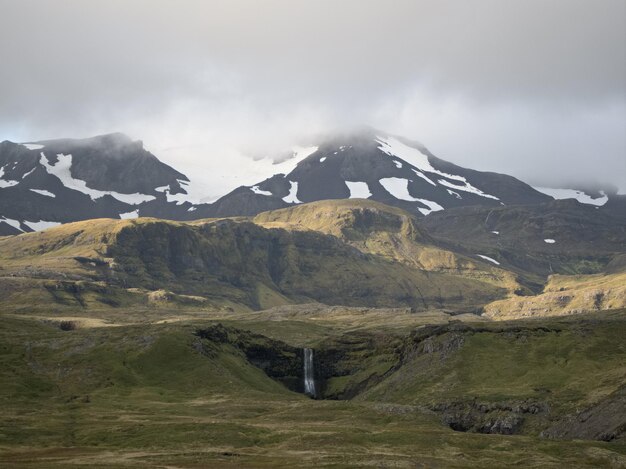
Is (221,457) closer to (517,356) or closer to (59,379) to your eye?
(59,379)

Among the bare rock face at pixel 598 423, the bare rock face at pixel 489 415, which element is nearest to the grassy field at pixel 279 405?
the bare rock face at pixel 489 415

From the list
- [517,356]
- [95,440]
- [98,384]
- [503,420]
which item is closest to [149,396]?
[98,384]

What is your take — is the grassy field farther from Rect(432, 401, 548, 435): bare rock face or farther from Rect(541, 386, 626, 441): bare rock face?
Rect(541, 386, 626, 441): bare rock face

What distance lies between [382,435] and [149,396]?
212 feet

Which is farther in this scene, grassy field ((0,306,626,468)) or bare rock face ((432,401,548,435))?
bare rock face ((432,401,548,435))

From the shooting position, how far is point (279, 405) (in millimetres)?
155250

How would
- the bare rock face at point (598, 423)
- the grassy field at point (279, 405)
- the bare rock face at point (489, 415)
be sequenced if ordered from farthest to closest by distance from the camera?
1. the bare rock face at point (489, 415)
2. the bare rock face at point (598, 423)
3. the grassy field at point (279, 405)

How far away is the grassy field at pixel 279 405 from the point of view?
345 ft

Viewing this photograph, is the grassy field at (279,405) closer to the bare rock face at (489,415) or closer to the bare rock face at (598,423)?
the bare rock face at (489,415)

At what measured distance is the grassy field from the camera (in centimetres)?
10525

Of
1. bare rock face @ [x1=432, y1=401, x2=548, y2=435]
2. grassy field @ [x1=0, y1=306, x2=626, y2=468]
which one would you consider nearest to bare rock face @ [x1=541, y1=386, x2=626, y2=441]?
grassy field @ [x1=0, y1=306, x2=626, y2=468]

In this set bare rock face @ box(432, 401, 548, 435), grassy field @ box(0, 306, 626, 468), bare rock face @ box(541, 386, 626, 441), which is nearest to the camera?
grassy field @ box(0, 306, 626, 468)

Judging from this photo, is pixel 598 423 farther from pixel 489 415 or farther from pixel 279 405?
pixel 279 405

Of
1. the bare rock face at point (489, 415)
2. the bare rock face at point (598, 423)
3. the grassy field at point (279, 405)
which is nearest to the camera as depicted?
the grassy field at point (279, 405)
